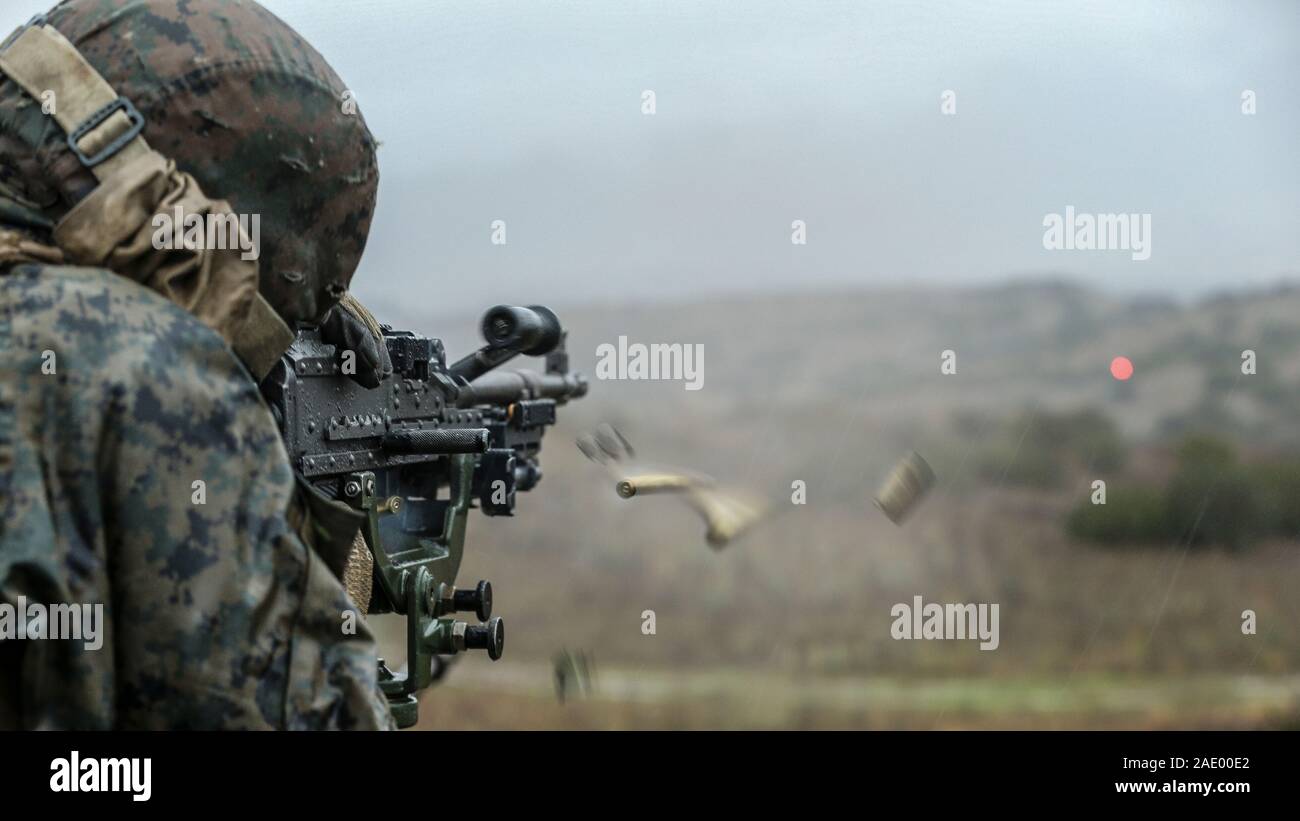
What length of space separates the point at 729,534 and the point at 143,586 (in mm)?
3808

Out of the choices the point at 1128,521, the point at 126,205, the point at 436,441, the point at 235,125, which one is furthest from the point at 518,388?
the point at 1128,521

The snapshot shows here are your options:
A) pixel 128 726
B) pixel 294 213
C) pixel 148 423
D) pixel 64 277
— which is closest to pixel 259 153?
pixel 294 213

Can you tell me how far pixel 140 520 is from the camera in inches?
61.0

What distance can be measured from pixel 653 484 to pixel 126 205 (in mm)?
2799

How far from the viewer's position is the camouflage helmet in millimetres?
1755

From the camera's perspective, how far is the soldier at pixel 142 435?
59.8 inches

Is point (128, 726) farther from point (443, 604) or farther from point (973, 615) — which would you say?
point (973, 615)

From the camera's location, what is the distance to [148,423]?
5.08ft

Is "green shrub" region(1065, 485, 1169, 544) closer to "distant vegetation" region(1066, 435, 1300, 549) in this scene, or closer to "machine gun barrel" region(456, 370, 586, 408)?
"distant vegetation" region(1066, 435, 1300, 549)

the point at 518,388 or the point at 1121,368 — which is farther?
the point at 1121,368

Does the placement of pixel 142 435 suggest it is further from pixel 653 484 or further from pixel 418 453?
pixel 653 484

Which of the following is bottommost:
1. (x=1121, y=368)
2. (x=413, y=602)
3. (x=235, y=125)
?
(x=413, y=602)

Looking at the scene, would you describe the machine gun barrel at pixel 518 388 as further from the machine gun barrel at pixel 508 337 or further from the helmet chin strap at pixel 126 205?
the helmet chin strap at pixel 126 205

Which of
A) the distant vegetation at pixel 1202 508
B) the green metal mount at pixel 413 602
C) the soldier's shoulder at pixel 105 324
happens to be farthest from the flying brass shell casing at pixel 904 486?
the soldier's shoulder at pixel 105 324
